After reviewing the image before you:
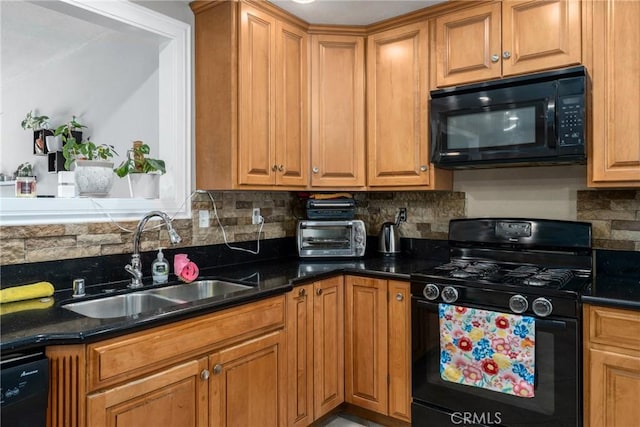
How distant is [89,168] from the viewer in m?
2.02

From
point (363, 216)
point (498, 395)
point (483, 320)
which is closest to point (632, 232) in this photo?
point (483, 320)

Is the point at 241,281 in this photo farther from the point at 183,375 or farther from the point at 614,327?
the point at 614,327

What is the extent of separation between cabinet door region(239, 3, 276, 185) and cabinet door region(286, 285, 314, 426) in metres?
0.69

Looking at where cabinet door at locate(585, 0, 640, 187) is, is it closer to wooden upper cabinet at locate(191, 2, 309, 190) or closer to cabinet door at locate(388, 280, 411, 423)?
cabinet door at locate(388, 280, 411, 423)

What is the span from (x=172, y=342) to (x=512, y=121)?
189 cm

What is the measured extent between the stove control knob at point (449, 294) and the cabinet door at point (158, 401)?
1142mm

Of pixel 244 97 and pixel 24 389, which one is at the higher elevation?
pixel 244 97

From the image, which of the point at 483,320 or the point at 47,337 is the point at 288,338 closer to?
the point at 483,320

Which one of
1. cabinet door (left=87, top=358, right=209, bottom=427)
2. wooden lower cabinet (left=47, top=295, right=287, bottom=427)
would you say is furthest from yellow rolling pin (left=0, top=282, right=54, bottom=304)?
cabinet door (left=87, top=358, right=209, bottom=427)

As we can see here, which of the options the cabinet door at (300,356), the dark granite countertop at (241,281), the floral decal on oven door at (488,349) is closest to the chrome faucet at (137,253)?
the dark granite countertop at (241,281)

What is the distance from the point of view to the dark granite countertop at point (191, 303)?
1.27m

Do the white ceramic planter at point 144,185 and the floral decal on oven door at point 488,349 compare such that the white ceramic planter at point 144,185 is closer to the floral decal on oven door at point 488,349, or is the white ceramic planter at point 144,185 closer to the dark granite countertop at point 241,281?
the dark granite countertop at point 241,281

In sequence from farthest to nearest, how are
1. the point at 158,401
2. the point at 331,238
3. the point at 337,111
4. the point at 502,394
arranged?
the point at 331,238
the point at 337,111
the point at 502,394
the point at 158,401

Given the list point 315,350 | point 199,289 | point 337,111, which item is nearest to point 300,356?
point 315,350
